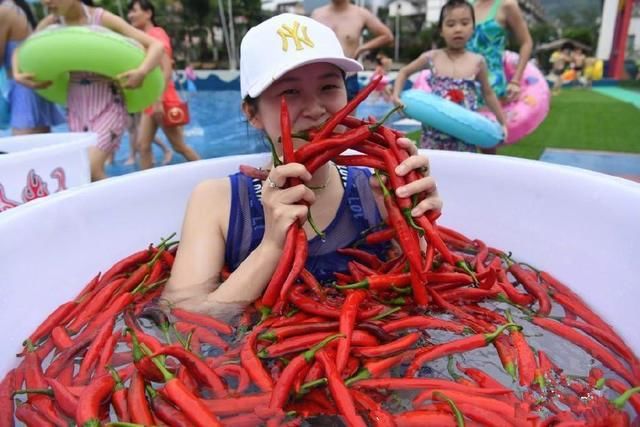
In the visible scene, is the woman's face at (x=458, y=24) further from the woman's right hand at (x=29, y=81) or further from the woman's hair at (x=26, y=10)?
the woman's hair at (x=26, y=10)

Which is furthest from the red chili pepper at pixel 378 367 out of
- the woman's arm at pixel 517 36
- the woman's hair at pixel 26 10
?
A: the woman's hair at pixel 26 10

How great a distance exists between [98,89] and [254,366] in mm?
3132

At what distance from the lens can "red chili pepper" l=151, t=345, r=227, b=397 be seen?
121 cm

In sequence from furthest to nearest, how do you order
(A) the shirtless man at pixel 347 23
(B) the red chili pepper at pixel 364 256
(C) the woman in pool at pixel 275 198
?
1. (A) the shirtless man at pixel 347 23
2. (B) the red chili pepper at pixel 364 256
3. (C) the woman in pool at pixel 275 198

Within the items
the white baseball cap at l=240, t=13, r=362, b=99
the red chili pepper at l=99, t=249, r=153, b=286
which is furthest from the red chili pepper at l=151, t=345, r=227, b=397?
the red chili pepper at l=99, t=249, r=153, b=286

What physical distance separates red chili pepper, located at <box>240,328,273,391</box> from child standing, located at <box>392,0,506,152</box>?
9.50 ft

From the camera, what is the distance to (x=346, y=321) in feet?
4.48

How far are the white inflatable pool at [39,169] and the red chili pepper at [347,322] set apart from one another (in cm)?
163

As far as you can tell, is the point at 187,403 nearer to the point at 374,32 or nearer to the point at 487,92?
the point at 487,92

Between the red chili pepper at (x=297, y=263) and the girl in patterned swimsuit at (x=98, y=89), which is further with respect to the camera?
the girl in patterned swimsuit at (x=98, y=89)

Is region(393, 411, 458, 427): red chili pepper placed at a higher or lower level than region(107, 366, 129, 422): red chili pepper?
lower

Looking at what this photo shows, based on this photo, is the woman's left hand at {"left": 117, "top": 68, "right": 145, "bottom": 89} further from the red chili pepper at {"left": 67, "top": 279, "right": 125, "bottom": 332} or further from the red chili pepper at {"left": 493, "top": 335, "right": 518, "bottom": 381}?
the red chili pepper at {"left": 493, "top": 335, "right": 518, "bottom": 381}

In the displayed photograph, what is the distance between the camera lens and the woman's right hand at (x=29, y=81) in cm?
363

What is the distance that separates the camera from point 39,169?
246 cm
